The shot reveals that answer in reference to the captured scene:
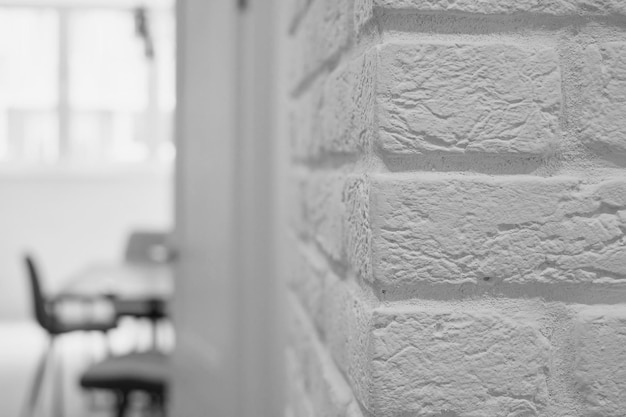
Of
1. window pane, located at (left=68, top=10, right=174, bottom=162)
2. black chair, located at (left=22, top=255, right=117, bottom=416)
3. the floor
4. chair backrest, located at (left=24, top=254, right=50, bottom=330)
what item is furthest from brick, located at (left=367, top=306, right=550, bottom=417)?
window pane, located at (left=68, top=10, right=174, bottom=162)

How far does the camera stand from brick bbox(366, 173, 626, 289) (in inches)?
18.2

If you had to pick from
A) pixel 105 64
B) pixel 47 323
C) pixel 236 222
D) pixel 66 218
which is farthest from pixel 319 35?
pixel 105 64

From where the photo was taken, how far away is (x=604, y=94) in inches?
19.0

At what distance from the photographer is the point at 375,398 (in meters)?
0.46

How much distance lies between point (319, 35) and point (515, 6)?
257mm

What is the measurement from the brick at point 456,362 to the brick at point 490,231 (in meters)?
0.02

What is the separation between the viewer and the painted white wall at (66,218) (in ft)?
24.2

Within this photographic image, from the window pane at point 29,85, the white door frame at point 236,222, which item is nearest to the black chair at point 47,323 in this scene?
the white door frame at point 236,222

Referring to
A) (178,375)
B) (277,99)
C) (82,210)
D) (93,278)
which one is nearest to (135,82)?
(82,210)

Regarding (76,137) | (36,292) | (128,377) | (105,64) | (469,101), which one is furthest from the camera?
(105,64)

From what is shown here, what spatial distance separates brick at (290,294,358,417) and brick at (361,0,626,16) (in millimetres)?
253

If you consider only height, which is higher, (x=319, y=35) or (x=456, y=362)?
(x=319, y=35)

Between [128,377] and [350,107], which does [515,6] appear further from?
[128,377]

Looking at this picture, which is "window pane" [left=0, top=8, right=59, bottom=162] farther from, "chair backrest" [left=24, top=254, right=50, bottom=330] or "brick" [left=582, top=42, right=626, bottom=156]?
"brick" [left=582, top=42, right=626, bottom=156]
